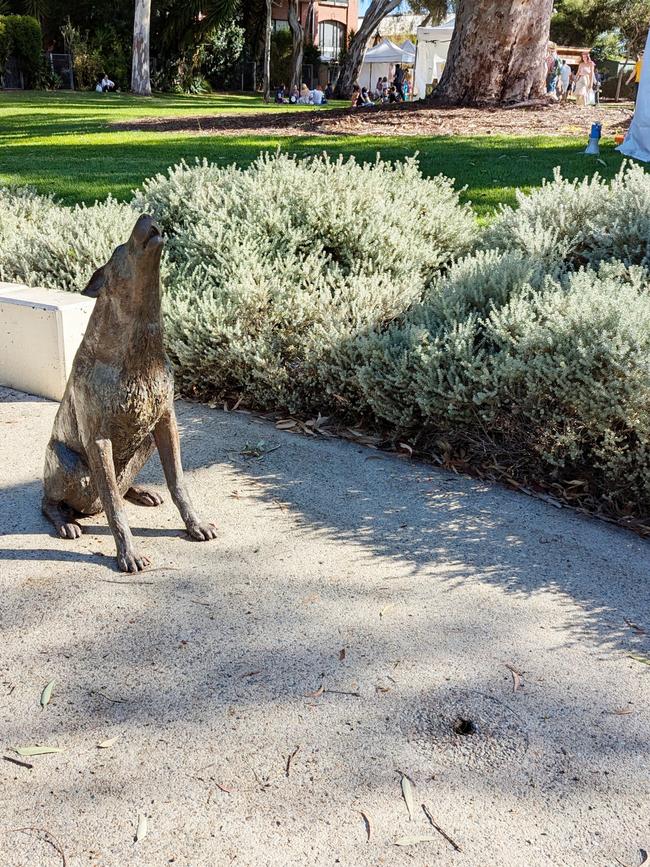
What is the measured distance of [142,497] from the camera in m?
4.09

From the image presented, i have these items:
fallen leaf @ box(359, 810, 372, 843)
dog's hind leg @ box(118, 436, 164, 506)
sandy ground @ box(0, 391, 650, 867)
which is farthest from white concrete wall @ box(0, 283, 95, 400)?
fallen leaf @ box(359, 810, 372, 843)

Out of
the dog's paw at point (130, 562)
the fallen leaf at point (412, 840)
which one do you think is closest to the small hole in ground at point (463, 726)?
the fallen leaf at point (412, 840)

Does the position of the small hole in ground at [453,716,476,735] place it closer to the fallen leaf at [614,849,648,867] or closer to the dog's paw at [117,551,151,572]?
the fallen leaf at [614,849,648,867]

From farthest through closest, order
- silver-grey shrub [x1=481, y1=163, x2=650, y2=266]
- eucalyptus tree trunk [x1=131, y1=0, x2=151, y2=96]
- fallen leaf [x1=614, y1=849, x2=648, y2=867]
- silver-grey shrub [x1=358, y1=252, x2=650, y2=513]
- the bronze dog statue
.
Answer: eucalyptus tree trunk [x1=131, y1=0, x2=151, y2=96], silver-grey shrub [x1=481, y1=163, x2=650, y2=266], silver-grey shrub [x1=358, y1=252, x2=650, y2=513], the bronze dog statue, fallen leaf [x1=614, y1=849, x2=648, y2=867]

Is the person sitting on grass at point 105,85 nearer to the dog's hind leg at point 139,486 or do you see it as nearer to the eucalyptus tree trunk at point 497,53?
the eucalyptus tree trunk at point 497,53

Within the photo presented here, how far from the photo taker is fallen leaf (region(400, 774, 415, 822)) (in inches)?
94.7

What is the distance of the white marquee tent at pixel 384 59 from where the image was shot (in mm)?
44975

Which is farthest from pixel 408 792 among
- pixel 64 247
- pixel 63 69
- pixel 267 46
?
pixel 63 69

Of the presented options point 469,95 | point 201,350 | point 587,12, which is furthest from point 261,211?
point 587,12

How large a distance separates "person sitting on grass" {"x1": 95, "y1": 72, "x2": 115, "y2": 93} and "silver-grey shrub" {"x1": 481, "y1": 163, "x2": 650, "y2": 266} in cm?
2850

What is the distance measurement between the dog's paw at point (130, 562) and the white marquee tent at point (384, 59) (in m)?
42.8

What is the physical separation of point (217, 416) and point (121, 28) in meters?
34.5

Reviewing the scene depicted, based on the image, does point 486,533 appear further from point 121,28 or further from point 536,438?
point 121,28

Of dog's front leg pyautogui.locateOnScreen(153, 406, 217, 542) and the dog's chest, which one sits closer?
the dog's chest
